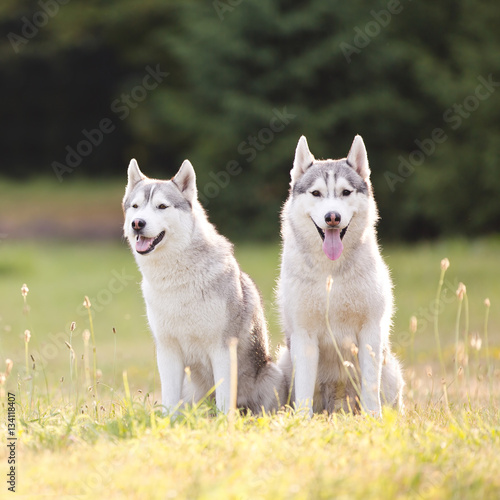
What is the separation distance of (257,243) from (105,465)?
64.1 ft

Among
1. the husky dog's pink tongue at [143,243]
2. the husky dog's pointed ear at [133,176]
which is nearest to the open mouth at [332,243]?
the husky dog's pink tongue at [143,243]

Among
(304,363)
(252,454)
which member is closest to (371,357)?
(304,363)

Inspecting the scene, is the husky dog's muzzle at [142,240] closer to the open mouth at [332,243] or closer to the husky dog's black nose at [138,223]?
the husky dog's black nose at [138,223]

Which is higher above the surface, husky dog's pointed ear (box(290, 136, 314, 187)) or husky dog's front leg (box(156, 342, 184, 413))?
husky dog's pointed ear (box(290, 136, 314, 187))

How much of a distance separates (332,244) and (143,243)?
4.33 feet

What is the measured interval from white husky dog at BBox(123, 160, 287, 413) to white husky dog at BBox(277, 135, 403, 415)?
0.35m

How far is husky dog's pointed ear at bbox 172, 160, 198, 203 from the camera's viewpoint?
19.2 feet

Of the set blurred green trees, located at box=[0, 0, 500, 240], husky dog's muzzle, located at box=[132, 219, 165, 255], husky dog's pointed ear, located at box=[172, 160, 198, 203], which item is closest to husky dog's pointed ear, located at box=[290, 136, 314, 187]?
husky dog's pointed ear, located at box=[172, 160, 198, 203]

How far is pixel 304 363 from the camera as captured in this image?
5.58 meters

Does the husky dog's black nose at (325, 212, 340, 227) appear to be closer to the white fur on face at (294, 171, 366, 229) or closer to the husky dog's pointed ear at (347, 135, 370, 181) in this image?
the white fur on face at (294, 171, 366, 229)

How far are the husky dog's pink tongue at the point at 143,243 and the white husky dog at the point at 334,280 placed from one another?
39.6 inches

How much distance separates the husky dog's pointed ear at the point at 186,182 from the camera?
5.85 m

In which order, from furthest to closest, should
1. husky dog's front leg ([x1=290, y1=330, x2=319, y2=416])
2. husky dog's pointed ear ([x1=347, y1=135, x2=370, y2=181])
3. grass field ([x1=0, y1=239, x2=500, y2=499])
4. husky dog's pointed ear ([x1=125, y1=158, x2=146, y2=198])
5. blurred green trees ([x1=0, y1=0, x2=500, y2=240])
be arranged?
blurred green trees ([x1=0, y1=0, x2=500, y2=240])
husky dog's pointed ear ([x1=125, y1=158, x2=146, y2=198])
husky dog's pointed ear ([x1=347, y1=135, x2=370, y2=181])
husky dog's front leg ([x1=290, y1=330, x2=319, y2=416])
grass field ([x1=0, y1=239, x2=500, y2=499])

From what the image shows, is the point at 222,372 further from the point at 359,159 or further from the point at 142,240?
the point at 359,159
